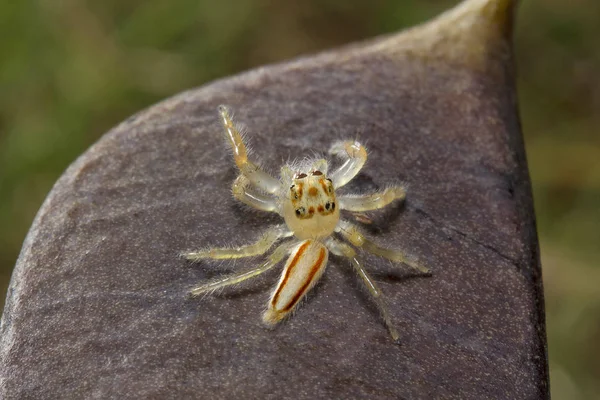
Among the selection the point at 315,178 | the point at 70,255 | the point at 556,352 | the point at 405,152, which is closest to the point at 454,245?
the point at 405,152

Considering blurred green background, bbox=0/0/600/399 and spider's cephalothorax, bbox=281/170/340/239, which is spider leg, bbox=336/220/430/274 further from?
blurred green background, bbox=0/0/600/399

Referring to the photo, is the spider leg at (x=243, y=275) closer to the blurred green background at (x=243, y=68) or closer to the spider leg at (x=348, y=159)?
the spider leg at (x=348, y=159)

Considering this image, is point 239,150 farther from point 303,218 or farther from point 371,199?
point 371,199

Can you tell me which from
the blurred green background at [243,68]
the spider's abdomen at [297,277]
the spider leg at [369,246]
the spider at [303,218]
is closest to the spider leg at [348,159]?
the spider at [303,218]

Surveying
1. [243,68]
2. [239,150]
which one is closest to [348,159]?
[239,150]

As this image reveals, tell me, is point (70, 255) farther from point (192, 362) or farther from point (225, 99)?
point (225, 99)

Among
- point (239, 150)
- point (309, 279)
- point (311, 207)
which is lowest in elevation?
point (309, 279)
